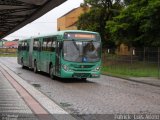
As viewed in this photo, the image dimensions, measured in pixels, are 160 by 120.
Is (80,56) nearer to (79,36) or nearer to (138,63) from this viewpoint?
(79,36)

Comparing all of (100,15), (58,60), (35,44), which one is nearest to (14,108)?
(58,60)

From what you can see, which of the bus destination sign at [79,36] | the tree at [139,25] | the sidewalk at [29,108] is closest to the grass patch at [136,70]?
the bus destination sign at [79,36]

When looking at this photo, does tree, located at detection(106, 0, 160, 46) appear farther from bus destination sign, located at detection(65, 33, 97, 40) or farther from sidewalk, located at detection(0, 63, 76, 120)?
sidewalk, located at detection(0, 63, 76, 120)

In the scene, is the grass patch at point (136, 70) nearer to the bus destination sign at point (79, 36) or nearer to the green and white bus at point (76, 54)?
the green and white bus at point (76, 54)

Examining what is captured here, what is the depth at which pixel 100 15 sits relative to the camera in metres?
65.9

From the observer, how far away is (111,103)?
14.8 metres

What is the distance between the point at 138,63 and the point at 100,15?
3189 centimetres

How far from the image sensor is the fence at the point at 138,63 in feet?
103

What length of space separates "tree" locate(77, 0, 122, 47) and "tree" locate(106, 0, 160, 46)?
394 inches

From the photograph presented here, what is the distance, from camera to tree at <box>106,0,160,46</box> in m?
45.6

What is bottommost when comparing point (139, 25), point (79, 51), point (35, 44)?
point (79, 51)

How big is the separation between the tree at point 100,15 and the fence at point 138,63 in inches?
978

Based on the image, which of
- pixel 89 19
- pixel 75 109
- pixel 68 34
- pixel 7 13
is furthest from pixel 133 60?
pixel 89 19

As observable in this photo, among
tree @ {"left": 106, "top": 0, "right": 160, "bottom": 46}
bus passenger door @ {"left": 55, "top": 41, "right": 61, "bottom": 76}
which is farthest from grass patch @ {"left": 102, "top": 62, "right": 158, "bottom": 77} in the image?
bus passenger door @ {"left": 55, "top": 41, "right": 61, "bottom": 76}
